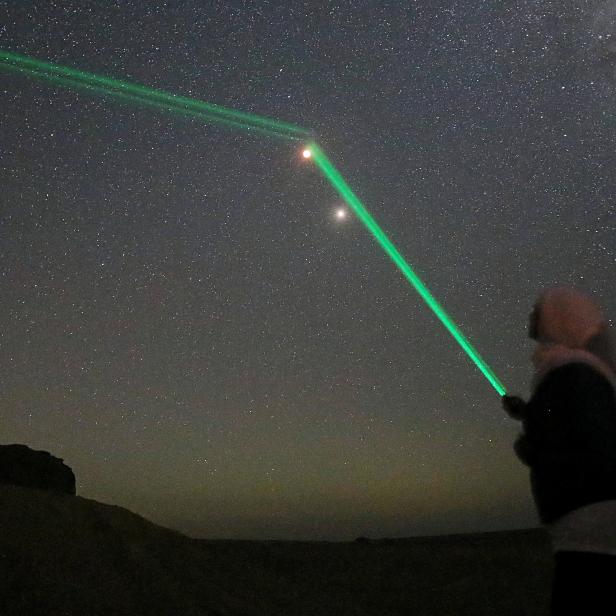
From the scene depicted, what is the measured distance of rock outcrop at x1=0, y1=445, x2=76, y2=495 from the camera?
21.7 m

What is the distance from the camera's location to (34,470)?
884 inches

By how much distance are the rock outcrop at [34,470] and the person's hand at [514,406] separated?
2084 centimetres

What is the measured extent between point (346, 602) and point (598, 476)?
12164 millimetres

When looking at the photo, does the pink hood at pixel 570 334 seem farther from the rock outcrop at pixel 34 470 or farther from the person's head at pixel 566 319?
the rock outcrop at pixel 34 470

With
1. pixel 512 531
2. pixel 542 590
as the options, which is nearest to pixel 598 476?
pixel 542 590

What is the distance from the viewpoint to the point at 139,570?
1306cm

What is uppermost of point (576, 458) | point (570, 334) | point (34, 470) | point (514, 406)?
point (34, 470)

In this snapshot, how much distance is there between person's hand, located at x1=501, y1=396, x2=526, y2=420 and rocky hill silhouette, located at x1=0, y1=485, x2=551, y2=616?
886 centimetres

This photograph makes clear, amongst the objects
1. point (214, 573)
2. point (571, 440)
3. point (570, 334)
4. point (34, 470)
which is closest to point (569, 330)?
point (570, 334)

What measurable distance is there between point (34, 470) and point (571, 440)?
2257cm

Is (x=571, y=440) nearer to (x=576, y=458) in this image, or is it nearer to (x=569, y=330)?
(x=576, y=458)

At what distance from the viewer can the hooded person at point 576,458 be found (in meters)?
2.88

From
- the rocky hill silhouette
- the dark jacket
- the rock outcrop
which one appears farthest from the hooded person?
the rock outcrop

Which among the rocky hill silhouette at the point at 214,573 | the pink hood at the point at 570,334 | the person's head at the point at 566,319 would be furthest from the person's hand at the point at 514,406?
the rocky hill silhouette at the point at 214,573
